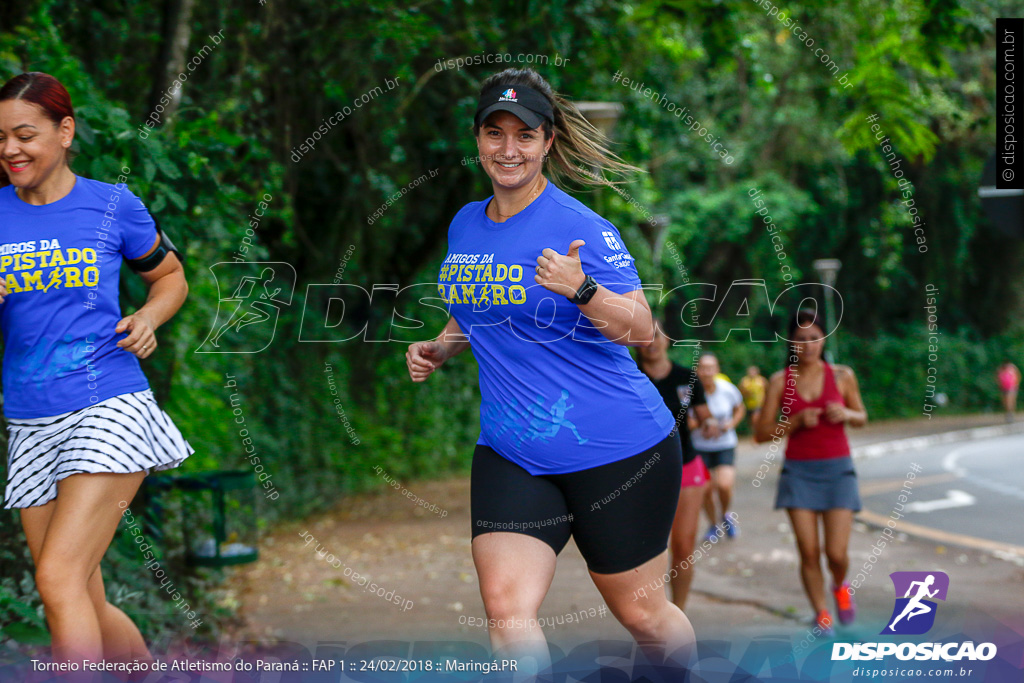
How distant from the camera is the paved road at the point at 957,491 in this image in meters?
10.2

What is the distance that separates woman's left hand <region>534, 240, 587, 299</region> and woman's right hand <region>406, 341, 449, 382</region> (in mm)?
594

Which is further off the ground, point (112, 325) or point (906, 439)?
point (112, 325)

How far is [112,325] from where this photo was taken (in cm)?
295

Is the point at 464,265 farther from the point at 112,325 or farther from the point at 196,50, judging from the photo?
the point at 196,50

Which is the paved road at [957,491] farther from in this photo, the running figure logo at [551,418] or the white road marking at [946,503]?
the running figure logo at [551,418]

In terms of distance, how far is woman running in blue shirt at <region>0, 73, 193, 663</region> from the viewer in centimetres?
282

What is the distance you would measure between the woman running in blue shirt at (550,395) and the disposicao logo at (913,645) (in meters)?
1.09

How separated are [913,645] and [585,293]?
201cm

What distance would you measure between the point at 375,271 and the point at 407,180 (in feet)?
4.78

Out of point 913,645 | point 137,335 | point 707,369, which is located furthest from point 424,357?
point 707,369

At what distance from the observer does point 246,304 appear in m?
7.97

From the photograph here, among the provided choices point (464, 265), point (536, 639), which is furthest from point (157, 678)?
point (464, 265)

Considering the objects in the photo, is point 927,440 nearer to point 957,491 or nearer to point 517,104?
point 957,491

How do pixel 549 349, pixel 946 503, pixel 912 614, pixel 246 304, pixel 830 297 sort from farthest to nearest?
pixel 830 297
pixel 946 503
pixel 246 304
pixel 912 614
pixel 549 349
